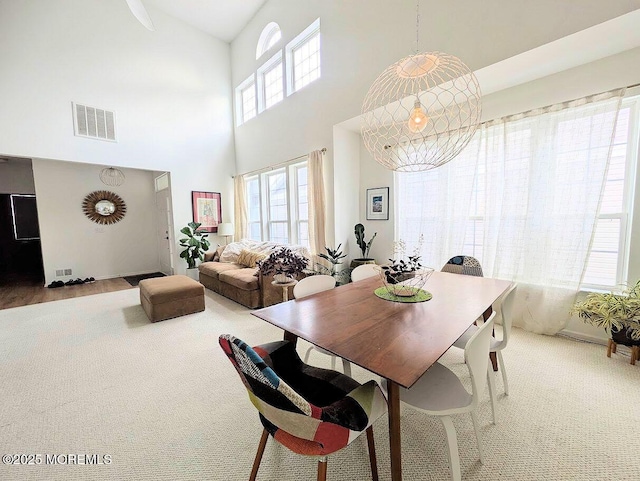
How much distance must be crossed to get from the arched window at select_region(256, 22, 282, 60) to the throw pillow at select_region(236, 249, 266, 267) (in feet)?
12.8

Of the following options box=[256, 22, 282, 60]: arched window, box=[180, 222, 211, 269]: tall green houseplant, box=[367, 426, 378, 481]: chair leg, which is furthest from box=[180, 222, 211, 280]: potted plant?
box=[367, 426, 378, 481]: chair leg

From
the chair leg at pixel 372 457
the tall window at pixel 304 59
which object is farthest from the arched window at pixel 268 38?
the chair leg at pixel 372 457

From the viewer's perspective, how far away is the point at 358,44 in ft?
11.1

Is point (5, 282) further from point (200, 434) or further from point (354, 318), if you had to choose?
→ point (354, 318)

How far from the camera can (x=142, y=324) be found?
315 cm

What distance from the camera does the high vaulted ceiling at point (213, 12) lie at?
4812 millimetres

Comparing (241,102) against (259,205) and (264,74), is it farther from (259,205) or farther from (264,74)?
(259,205)

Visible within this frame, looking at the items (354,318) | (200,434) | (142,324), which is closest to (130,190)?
(142,324)

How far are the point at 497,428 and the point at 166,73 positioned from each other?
6881 mm

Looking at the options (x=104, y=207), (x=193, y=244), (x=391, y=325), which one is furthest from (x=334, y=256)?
(x=104, y=207)

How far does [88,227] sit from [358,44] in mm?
6147

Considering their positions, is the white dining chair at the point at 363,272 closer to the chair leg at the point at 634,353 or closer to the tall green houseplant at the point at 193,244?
the chair leg at the point at 634,353

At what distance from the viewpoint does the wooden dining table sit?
103 centimetres

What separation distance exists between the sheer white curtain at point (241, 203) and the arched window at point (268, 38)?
98.5 inches
